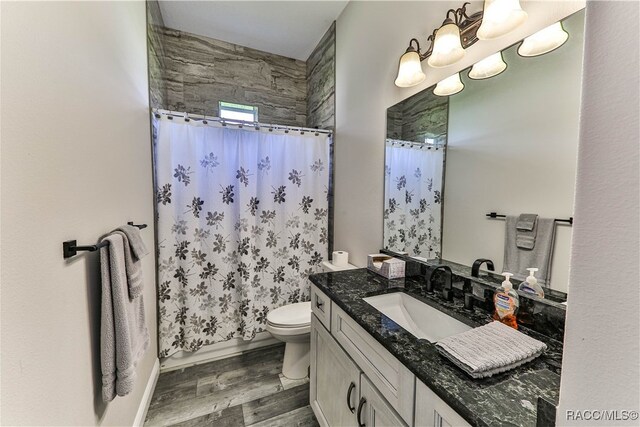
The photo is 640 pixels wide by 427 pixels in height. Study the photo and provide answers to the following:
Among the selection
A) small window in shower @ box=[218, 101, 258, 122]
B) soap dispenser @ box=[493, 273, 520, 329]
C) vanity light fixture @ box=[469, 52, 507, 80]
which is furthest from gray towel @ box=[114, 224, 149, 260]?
small window in shower @ box=[218, 101, 258, 122]

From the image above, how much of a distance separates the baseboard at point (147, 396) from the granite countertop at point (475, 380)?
1.40m

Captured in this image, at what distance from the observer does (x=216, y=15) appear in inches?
85.4

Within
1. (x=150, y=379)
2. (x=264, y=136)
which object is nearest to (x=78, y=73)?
(x=264, y=136)

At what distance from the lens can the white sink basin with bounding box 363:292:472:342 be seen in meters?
1.07

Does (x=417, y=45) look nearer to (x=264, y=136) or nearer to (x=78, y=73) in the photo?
(x=264, y=136)

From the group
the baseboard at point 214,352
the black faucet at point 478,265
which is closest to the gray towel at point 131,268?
the baseboard at point 214,352

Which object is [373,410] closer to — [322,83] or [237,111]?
[322,83]

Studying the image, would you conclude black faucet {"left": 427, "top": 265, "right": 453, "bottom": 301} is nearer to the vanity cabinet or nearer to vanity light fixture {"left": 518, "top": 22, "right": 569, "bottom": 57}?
the vanity cabinet

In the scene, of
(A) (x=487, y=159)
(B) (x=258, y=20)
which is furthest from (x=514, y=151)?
(B) (x=258, y=20)

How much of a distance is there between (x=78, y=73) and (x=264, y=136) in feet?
4.52

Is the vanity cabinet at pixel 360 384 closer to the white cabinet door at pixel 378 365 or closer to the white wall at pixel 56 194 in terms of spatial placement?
the white cabinet door at pixel 378 365

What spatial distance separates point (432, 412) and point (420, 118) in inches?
54.5

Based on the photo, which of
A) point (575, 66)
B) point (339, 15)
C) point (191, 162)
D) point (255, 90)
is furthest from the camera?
point (255, 90)

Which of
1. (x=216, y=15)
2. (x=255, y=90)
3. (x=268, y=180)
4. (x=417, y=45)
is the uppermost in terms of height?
(x=216, y=15)
